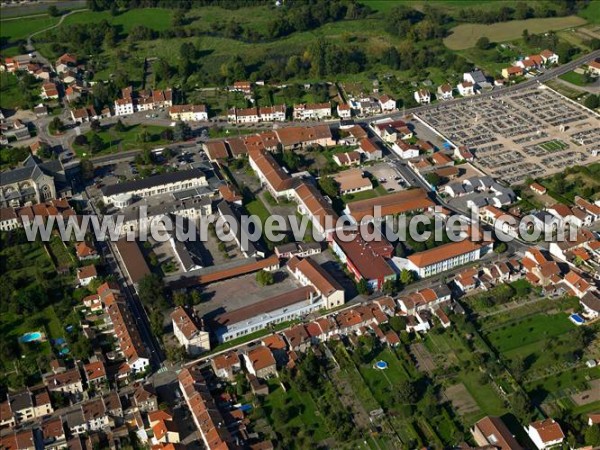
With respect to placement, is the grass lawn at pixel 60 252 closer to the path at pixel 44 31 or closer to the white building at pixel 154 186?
the white building at pixel 154 186

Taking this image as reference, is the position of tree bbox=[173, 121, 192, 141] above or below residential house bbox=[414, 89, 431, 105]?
above

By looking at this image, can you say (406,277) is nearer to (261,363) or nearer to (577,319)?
(577,319)

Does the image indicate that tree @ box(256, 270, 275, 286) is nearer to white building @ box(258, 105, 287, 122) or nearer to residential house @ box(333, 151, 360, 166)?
residential house @ box(333, 151, 360, 166)

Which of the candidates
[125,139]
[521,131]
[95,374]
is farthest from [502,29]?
[95,374]

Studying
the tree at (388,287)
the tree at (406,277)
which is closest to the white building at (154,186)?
the tree at (388,287)

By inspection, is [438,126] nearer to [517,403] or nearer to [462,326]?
[462,326]

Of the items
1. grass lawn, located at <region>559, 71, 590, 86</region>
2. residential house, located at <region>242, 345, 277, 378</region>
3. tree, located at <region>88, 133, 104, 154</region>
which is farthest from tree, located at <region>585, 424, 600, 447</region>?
grass lawn, located at <region>559, 71, 590, 86</region>
